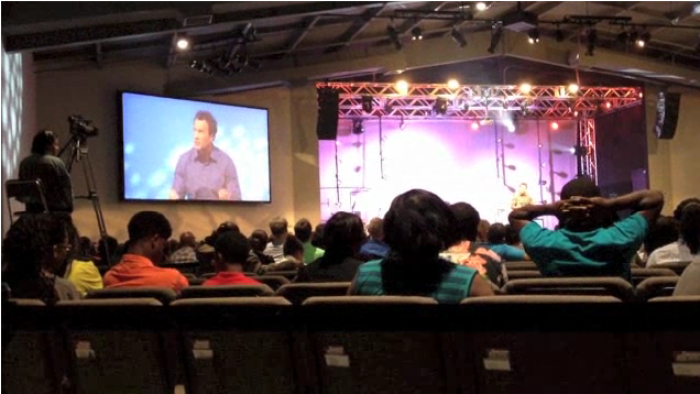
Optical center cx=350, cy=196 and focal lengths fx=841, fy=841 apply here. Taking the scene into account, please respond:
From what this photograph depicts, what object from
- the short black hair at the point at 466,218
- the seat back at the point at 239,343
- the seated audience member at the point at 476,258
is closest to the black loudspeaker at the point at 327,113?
the short black hair at the point at 466,218

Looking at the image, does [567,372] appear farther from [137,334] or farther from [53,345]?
[53,345]

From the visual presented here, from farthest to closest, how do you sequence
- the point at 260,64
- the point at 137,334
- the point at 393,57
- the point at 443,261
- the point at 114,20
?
the point at 393,57 → the point at 260,64 → the point at 114,20 → the point at 137,334 → the point at 443,261

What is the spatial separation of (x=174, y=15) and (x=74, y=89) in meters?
3.48

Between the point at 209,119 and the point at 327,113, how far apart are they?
1881 millimetres

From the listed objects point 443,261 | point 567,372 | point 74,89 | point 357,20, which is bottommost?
point 567,372

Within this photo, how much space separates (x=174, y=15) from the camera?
799 centimetres

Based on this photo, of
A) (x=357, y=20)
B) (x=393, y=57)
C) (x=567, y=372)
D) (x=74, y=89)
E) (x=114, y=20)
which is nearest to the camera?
(x=567, y=372)

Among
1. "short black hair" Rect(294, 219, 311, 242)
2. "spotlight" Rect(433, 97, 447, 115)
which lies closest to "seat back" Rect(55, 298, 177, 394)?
"short black hair" Rect(294, 219, 311, 242)

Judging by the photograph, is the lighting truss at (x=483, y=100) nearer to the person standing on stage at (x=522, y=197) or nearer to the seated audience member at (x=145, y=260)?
the person standing on stage at (x=522, y=197)

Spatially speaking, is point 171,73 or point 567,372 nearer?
point 567,372

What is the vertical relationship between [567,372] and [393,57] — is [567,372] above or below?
below

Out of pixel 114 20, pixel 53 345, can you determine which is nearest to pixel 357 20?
pixel 114 20

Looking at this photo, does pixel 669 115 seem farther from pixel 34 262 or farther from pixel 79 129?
pixel 34 262

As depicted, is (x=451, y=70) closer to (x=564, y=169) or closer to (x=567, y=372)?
(x=564, y=169)
